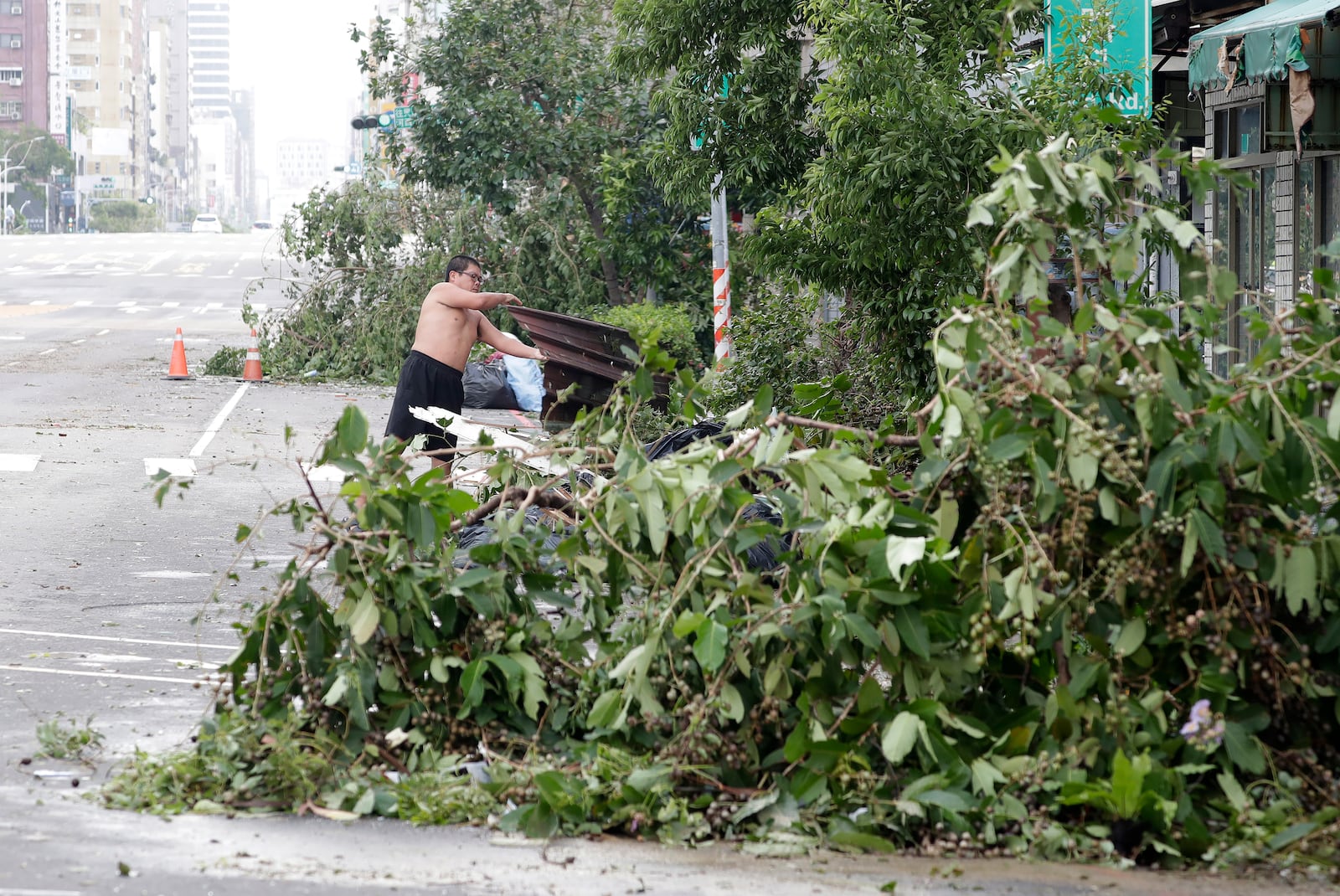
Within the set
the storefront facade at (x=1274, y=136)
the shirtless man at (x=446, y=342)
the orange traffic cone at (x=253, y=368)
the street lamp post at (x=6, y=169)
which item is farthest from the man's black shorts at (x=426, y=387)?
the street lamp post at (x=6, y=169)

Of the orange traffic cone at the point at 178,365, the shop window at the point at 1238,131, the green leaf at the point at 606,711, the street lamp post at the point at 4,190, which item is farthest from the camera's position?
the street lamp post at the point at 4,190

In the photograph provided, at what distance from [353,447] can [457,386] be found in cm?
557

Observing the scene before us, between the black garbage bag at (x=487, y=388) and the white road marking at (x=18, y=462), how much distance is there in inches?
228

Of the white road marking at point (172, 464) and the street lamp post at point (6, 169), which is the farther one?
the street lamp post at point (6, 169)

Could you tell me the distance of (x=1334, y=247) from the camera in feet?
16.4

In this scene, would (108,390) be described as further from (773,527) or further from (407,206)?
(773,527)

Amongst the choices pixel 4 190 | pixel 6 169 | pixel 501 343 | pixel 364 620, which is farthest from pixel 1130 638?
pixel 6 169

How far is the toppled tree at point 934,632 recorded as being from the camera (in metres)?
4.64

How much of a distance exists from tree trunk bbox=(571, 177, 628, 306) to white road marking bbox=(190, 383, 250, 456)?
16.6ft

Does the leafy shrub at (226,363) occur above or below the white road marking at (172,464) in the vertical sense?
above

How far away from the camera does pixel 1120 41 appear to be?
35.6 ft

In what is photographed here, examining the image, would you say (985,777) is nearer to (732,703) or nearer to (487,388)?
(732,703)

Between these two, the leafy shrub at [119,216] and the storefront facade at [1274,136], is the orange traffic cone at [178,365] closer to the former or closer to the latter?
the storefront facade at [1274,136]

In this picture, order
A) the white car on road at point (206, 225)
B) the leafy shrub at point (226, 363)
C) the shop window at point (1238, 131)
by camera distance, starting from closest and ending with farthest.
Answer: the shop window at point (1238, 131), the leafy shrub at point (226, 363), the white car on road at point (206, 225)
